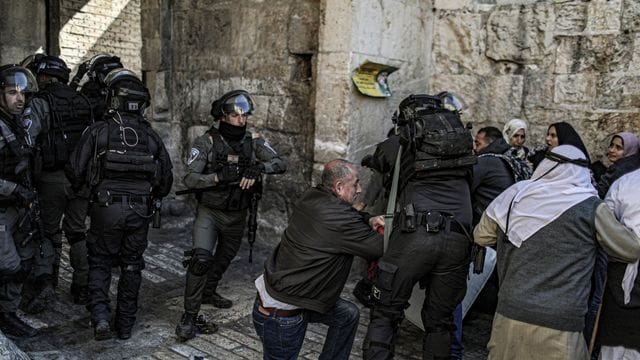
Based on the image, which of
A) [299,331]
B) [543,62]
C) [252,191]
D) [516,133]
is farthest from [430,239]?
[543,62]

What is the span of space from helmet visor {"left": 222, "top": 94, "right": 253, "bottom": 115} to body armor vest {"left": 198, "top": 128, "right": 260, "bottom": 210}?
0.73ft

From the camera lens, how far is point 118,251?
177 inches

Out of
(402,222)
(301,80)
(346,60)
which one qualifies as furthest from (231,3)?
(402,222)

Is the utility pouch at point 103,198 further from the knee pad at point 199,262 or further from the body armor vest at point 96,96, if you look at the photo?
the body armor vest at point 96,96

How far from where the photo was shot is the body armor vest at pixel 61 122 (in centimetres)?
504

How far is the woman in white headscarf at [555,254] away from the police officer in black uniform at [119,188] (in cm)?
275

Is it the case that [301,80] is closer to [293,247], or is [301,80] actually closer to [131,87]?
[131,87]

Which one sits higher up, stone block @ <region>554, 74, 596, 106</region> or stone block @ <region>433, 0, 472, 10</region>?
stone block @ <region>433, 0, 472, 10</region>

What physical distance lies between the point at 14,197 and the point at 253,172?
178cm

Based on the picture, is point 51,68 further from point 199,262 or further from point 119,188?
point 199,262

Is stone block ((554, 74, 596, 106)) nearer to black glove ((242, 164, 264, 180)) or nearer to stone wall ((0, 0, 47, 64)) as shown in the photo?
black glove ((242, 164, 264, 180))

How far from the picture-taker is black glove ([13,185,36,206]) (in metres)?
4.28

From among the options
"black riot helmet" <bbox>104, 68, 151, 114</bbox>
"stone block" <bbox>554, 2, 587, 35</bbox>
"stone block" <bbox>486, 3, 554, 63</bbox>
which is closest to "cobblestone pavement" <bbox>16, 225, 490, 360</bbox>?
"black riot helmet" <bbox>104, 68, 151, 114</bbox>

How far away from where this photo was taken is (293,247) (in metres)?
3.29
